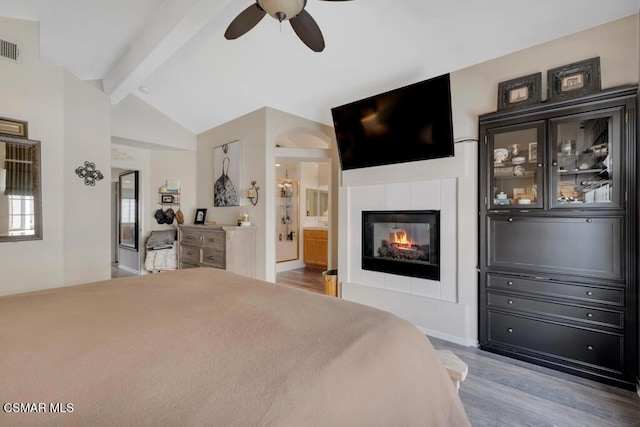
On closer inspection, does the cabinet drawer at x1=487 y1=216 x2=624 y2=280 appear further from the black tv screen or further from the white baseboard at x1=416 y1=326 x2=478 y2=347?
the black tv screen

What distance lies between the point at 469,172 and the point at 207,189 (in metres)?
4.21

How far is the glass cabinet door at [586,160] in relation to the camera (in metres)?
2.03

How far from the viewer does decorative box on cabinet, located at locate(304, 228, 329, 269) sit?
612 centimetres

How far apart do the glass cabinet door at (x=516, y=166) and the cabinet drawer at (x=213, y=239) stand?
3.28m

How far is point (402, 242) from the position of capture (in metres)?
3.18

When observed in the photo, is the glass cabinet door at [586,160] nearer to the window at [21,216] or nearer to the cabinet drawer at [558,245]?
the cabinet drawer at [558,245]

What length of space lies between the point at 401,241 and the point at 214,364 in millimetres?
2691

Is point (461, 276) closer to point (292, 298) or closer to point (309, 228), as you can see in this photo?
point (292, 298)

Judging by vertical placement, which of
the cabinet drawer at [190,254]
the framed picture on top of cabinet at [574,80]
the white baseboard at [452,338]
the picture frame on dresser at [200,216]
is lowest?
the white baseboard at [452,338]

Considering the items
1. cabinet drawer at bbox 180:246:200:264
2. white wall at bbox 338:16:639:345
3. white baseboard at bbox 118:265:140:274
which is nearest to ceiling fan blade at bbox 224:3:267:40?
white wall at bbox 338:16:639:345

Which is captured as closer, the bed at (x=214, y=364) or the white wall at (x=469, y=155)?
the bed at (x=214, y=364)

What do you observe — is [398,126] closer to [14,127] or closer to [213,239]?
[213,239]

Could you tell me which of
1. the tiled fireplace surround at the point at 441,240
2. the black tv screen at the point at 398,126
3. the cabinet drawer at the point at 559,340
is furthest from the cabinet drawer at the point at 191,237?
the cabinet drawer at the point at 559,340

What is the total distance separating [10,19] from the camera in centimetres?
255
